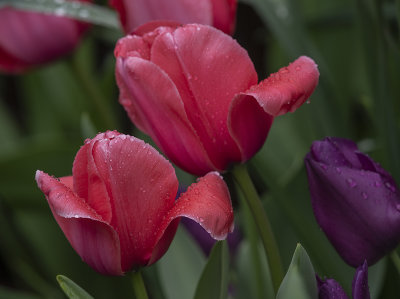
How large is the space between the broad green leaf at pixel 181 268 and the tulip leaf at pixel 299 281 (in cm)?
25

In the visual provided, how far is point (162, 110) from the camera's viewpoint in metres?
0.39

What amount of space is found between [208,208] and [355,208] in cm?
8

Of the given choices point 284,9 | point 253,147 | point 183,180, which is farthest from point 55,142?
point 253,147

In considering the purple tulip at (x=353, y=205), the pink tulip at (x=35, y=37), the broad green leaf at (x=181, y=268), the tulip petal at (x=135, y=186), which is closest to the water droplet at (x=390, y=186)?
the purple tulip at (x=353, y=205)

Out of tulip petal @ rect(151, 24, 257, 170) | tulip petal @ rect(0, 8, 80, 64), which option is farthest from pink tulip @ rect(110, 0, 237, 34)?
tulip petal @ rect(0, 8, 80, 64)

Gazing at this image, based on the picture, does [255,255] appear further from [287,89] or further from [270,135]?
[270,135]

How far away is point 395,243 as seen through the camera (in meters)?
0.39

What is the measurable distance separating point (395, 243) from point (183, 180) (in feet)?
1.28

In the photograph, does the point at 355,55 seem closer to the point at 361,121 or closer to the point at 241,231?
the point at 361,121

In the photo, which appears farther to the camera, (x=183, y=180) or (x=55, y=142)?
(x=55, y=142)

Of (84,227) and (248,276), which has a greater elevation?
(84,227)

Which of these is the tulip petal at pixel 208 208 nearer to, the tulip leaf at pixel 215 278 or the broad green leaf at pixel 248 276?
the tulip leaf at pixel 215 278

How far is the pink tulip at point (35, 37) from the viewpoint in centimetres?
83

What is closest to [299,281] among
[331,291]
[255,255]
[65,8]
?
[331,291]
